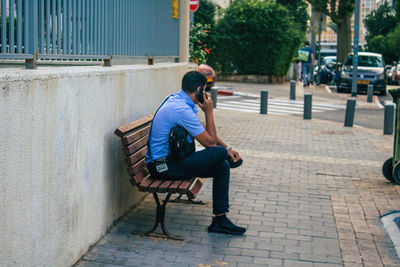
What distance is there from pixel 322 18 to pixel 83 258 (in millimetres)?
30895

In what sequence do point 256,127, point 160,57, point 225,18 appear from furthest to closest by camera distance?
point 225,18 → point 256,127 → point 160,57

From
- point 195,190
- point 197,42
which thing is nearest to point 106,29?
point 195,190

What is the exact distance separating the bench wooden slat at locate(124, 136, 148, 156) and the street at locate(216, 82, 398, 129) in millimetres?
10567

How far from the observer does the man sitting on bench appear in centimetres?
542

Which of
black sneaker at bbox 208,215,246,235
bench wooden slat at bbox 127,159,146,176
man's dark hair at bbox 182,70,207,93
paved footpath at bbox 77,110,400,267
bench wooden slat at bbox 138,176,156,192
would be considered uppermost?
man's dark hair at bbox 182,70,207,93

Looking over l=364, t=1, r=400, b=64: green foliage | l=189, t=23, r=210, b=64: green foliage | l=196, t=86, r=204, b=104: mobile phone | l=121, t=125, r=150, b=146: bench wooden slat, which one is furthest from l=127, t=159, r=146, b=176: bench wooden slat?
l=364, t=1, r=400, b=64: green foliage

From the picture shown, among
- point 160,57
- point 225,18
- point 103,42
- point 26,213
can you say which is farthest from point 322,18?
point 26,213

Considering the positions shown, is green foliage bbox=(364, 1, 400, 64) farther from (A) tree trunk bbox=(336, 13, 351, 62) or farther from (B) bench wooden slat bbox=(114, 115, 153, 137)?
(B) bench wooden slat bbox=(114, 115, 153, 137)

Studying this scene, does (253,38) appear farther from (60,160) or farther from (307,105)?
(60,160)

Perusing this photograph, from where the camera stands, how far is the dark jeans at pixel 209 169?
5.43 metres

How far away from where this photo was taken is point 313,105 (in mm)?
20547

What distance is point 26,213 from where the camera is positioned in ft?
12.2

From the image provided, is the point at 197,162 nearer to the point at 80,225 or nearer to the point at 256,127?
the point at 80,225

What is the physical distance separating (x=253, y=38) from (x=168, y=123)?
24.5 m
